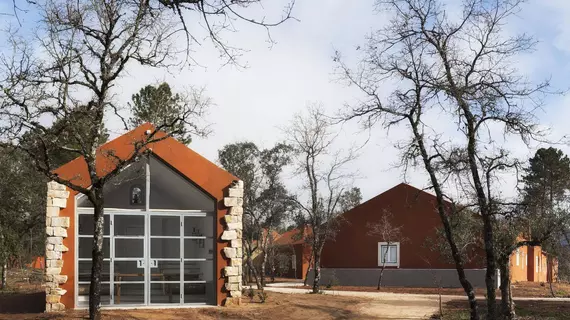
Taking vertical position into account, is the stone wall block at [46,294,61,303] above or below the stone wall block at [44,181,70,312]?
below

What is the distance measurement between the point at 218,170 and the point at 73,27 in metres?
6.65

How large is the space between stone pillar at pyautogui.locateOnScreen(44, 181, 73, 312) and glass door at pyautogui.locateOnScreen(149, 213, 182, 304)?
7.86 ft

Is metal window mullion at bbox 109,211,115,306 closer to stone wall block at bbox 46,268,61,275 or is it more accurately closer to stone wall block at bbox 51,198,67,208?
stone wall block at bbox 51,198,67,208

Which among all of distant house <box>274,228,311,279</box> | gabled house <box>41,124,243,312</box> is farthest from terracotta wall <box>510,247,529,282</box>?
gabled house <box>41,124,243,312</box>

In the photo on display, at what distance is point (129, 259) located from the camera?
58.2 ft

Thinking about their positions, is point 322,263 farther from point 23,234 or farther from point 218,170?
point 218,170

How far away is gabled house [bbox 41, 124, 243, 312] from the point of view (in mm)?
17547

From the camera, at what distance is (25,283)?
1174 inches

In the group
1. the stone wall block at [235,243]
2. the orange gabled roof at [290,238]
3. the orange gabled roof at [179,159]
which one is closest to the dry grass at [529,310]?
the stone wall block at [235,243]

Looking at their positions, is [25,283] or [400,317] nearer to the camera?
[400,317]

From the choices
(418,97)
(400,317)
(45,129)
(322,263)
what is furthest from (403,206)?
(45,129)

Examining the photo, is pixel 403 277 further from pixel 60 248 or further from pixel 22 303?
pixel 60 248

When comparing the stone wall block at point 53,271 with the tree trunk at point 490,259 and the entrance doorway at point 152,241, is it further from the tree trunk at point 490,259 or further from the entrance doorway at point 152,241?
the tree trunk at point 490,259

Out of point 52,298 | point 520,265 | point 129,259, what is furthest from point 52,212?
point 520,265
